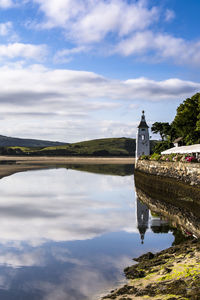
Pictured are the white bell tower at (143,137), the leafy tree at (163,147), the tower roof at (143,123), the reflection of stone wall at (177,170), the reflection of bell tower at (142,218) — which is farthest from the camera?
the leafy tree at (163,147)

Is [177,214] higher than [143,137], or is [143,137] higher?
[143,137]

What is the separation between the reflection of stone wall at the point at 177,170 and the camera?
2616 centimetres

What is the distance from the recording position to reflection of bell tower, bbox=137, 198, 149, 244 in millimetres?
19159

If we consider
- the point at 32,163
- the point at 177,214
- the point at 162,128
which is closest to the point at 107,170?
the point at 162,128

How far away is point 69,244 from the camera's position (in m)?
16.2

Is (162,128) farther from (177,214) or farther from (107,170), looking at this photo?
(177,214)

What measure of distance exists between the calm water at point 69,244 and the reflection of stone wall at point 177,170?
16.5 ft

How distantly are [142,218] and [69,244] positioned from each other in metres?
7.88

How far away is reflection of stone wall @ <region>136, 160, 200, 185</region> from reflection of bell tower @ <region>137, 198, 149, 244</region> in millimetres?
4771

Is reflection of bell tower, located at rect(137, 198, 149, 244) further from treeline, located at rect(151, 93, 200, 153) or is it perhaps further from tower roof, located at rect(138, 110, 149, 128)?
tower roof, located at rect(138, 110, 149, 128)

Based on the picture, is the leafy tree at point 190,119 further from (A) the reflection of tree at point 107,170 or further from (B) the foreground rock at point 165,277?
(B) the foreground rock at point 165,277

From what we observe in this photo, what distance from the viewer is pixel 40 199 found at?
101 ft

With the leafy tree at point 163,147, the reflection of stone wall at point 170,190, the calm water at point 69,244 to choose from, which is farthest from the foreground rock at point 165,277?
the leafy tree at point 163,147

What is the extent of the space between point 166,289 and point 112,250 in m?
6.15
